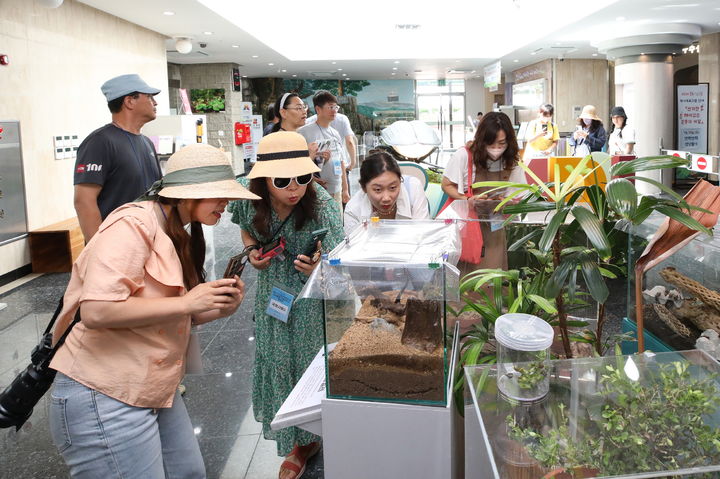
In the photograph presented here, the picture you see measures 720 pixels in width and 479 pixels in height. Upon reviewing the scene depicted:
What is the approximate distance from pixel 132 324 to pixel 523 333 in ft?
3.27

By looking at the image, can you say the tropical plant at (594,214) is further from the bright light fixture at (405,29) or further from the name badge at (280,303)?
the bright light fixture at (405,29)

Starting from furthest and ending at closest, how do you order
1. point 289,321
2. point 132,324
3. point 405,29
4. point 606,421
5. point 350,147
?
1. point 405,29
2. point 350,147
3. point 289,321
4. point 132,324
5. point 606,421

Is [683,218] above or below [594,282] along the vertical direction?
above

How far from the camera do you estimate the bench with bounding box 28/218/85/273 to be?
673 cm

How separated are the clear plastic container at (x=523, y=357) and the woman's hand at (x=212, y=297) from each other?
2.39 ft

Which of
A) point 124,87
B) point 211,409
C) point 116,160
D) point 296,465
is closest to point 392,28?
point 124,87

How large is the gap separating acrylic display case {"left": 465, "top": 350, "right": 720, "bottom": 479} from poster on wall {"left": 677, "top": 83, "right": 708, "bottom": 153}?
1203 cm

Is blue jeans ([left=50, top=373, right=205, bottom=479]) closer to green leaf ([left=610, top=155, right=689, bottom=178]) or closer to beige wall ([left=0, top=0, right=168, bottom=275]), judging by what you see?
green leaf ([left=610, top=155, right=689, bottom=178])

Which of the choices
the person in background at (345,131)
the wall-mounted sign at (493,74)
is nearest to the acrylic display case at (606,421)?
the person in background at (345,131)

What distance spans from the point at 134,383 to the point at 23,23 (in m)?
6.67

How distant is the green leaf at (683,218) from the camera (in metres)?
1.55

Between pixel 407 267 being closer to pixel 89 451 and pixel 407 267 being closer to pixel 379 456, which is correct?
pixel 379 456

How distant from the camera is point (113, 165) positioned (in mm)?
3094

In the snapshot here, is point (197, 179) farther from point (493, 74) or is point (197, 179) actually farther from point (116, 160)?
point (493, 74)
